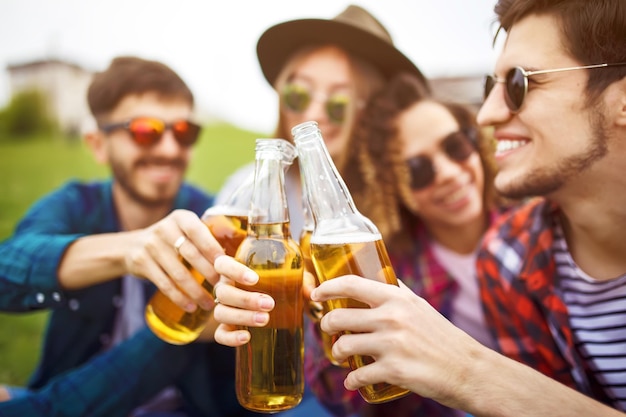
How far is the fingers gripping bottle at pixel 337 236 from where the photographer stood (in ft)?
3.34

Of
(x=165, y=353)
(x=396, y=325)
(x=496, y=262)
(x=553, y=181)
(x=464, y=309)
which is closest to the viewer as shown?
(x=396, y=325)

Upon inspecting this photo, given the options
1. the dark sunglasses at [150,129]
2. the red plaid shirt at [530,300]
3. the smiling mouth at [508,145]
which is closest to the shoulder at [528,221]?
the red plaid shirt at [530,300]

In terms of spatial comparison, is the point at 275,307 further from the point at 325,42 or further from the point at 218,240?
the point at 325,42

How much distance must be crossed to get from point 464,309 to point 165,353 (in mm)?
1387

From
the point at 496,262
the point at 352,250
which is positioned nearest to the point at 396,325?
the point at 352,250

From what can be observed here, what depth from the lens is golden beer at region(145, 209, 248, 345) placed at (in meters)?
1.24

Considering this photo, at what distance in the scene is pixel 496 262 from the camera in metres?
1.81

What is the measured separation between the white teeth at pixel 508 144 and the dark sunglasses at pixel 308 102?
1.11 meters

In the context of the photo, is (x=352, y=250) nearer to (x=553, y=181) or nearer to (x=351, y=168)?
(x=553, y=181)

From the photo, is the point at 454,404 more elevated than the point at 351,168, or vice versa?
the point at 351,168

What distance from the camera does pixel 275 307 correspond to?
1.07 meters

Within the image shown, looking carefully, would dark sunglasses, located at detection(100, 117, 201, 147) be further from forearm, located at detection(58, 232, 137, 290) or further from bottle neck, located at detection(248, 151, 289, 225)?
bottle neck, located at detection(248, 151, 289, 225)

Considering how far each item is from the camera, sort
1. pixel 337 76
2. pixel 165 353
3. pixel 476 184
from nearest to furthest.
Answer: pixel 165 353 < pixel 476 184 < pixel 337 76

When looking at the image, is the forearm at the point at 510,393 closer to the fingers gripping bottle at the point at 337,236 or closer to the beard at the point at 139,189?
the fingers gripping bottle at the point at 337,236
